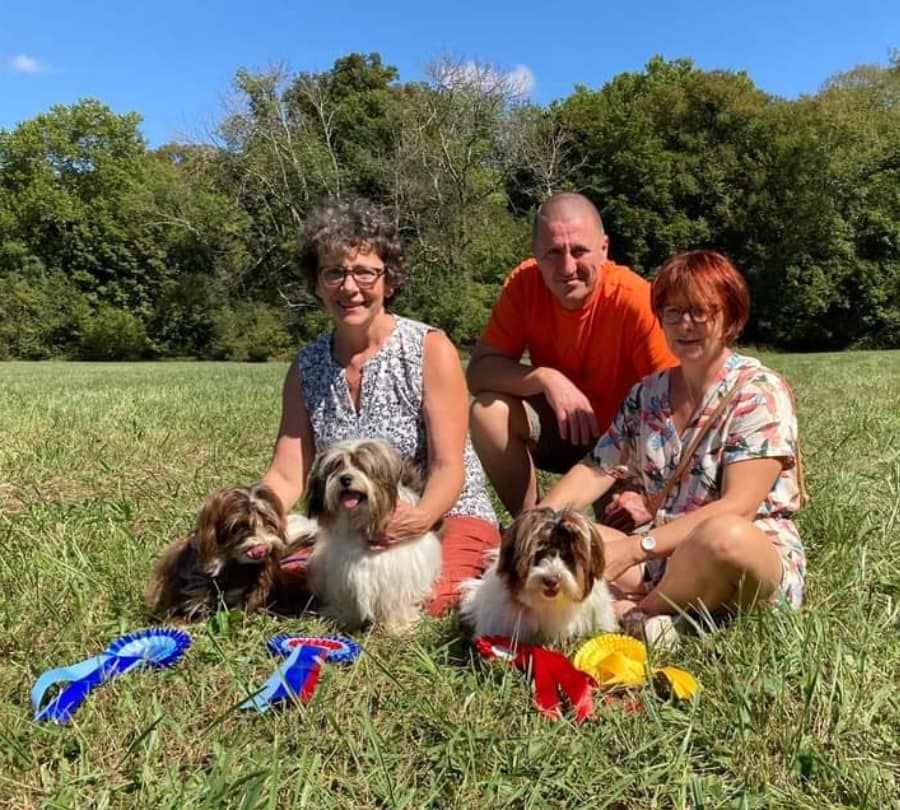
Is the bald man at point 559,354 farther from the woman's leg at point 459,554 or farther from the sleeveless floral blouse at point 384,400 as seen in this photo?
the sleeveless floral blouse at point 384,400

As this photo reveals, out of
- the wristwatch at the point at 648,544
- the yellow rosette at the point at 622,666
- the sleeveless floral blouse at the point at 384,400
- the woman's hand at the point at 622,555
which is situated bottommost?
the yellow rosette at the point at 622,666

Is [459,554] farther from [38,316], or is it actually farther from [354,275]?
[38,316]

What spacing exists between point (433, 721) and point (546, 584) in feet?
2.12

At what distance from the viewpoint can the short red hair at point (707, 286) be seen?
10.1ft

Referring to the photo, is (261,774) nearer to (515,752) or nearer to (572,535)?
(515,752)

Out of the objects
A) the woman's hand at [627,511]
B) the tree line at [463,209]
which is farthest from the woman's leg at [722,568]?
the tree line at [463,209]

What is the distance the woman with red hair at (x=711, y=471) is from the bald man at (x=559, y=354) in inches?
16.6

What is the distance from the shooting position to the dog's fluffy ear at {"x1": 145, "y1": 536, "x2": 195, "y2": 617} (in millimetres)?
3307

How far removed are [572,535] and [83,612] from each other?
191cm

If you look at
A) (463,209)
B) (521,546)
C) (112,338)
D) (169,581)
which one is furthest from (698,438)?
(112,338)

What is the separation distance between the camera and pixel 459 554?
3.68 metres

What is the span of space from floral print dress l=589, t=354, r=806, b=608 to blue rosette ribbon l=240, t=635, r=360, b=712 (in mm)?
1389

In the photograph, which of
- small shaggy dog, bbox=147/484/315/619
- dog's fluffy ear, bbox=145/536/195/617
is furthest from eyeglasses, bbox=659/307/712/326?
dog's fluffy ear, bbox=145/536/195/617

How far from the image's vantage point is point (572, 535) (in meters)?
2.84
